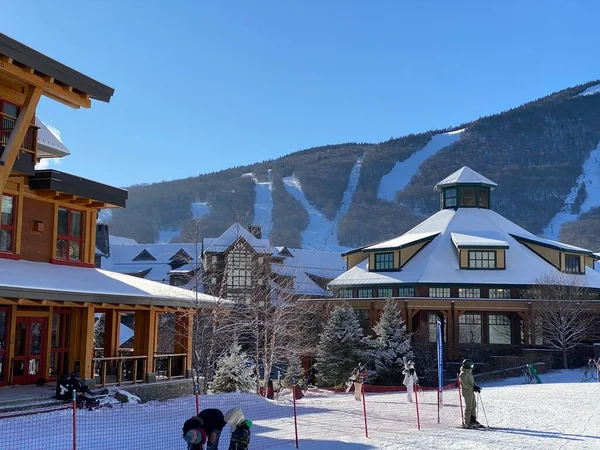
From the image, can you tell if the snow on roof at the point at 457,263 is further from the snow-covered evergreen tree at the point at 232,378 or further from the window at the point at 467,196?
the snow-covered evergreen tree at the point at 232,378

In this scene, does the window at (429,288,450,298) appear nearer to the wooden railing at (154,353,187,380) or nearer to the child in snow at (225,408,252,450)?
the wooden railing at (154,353,187,380)

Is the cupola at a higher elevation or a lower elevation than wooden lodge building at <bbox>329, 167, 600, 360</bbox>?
higher

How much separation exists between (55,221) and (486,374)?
2422cm

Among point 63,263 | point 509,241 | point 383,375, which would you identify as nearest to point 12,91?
point 63,263

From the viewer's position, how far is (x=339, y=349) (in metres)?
37.0

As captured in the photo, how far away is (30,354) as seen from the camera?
19.2 m

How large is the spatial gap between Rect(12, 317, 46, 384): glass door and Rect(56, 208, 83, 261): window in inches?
97.1

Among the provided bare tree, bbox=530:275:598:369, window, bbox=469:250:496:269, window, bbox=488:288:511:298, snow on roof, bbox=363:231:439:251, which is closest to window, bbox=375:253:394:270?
snow on roof, bbox=363:231:439:251

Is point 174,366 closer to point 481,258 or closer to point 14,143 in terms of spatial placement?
point 14,143

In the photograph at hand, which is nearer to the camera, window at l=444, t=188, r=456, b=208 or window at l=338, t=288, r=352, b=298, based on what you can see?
window at l=338, t=288, r=352, b=298

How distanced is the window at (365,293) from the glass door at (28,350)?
97.1ft

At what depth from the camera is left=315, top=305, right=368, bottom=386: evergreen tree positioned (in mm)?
36781

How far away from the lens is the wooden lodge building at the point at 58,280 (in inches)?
646

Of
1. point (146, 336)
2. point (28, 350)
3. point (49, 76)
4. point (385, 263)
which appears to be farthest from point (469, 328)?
point (49, 76)
